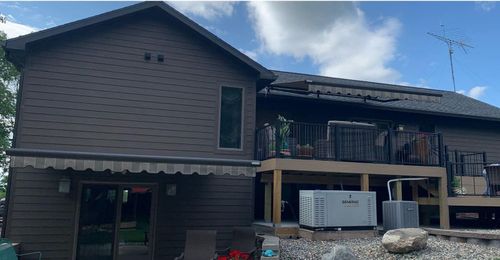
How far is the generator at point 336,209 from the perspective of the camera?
951 cm

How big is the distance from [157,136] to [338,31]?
13.9 metres

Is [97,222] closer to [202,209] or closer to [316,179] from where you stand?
[202,209]

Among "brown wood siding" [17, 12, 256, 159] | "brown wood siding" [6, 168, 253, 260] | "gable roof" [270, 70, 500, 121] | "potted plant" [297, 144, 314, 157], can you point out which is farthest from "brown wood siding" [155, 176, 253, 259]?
"gable roof" [270, 70, 500, 121]

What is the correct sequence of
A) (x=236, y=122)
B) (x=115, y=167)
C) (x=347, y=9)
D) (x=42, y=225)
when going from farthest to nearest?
(x=347, y=9), (x=236, y=122), (x=42, y=225), (x=115, y=167)

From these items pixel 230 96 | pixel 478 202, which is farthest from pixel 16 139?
pixel 478 202

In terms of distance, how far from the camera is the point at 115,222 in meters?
9.86

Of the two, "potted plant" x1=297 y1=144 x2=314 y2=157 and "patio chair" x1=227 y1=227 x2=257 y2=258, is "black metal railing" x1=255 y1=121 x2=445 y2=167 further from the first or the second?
"patio chair" x1=227 y1=227 x2=257 y2=258

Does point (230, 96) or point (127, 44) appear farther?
point (230, 96)

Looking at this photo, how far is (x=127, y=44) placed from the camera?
412 inches

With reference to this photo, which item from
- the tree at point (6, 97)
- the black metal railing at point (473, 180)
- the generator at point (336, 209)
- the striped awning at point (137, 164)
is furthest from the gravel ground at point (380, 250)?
the tree at point (6, 97)

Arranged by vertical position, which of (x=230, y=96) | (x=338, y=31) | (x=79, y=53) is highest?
(x=338, y=31)

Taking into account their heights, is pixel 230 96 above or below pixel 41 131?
above

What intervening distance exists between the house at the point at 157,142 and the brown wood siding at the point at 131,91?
28 mm

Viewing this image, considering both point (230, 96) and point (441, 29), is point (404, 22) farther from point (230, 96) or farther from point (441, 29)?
point (230, 96)
